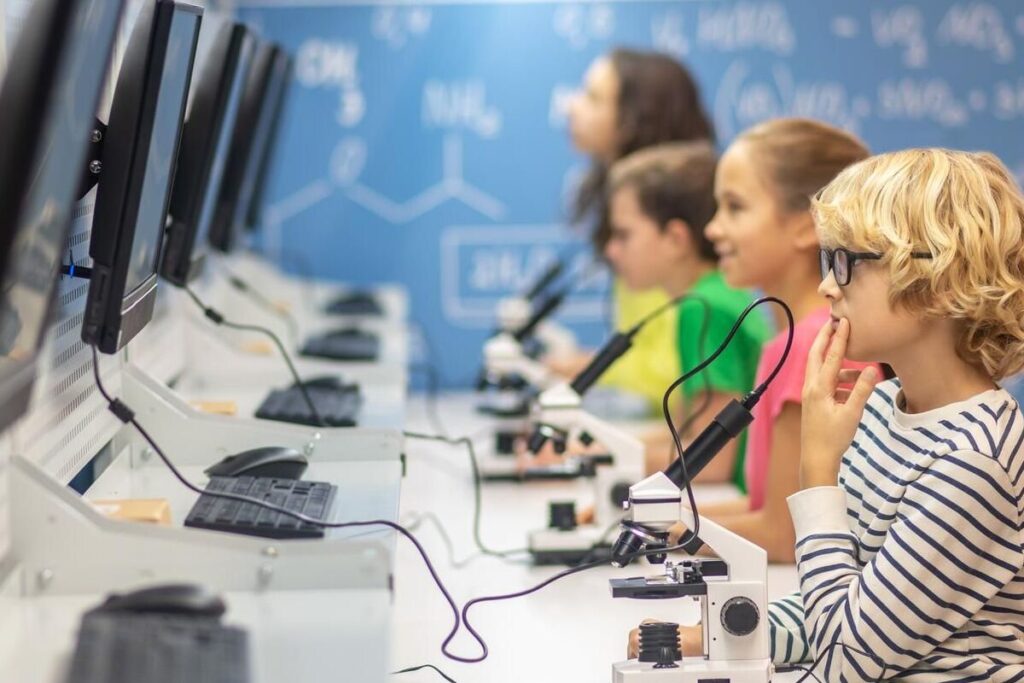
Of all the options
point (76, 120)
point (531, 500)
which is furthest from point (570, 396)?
point (76, 120)

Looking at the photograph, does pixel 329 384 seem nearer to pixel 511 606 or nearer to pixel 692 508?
pixel 511 606

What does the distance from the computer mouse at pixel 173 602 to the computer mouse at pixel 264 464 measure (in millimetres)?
553

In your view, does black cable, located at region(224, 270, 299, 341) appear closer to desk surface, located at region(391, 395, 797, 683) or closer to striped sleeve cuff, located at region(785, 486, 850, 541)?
desk surface, located at region(391, 395, 797, 683)

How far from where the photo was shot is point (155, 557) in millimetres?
1248

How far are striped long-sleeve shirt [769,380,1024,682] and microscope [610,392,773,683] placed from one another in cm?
6

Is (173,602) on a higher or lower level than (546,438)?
lower

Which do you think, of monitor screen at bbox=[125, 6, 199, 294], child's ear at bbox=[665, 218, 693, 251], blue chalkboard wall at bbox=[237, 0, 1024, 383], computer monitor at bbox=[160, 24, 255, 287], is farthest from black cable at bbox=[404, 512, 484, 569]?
blue chalkboard wall at bbox=[237, 0, 1024, 383]

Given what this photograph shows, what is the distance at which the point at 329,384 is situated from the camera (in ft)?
8.19

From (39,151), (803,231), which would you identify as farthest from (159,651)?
(803,231)

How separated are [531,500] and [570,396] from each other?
0.41 m

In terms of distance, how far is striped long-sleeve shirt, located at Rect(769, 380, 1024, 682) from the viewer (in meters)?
1.27

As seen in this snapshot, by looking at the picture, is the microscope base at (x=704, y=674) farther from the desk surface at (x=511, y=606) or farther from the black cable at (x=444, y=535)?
the black cable at (x=444, y=535)

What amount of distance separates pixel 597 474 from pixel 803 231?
53cm

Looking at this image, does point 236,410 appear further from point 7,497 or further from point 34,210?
point 34,210
